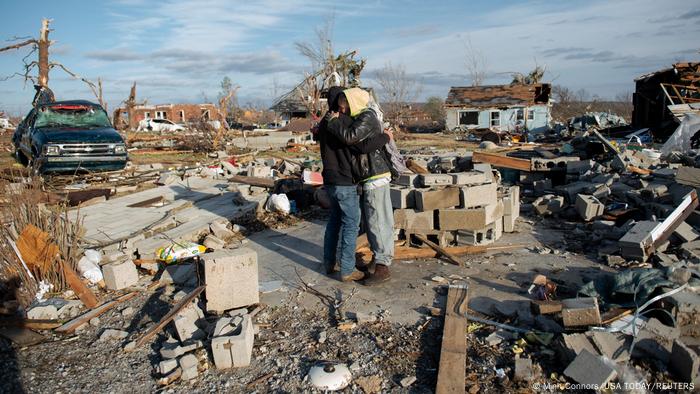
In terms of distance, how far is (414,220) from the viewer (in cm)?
637


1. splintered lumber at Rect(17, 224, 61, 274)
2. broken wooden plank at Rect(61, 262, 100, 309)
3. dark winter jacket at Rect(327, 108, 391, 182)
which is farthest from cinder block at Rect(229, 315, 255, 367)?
splintered lumber at Rect(17, 224, 61, 274)

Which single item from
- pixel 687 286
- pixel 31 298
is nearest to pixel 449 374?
pixel 687 286

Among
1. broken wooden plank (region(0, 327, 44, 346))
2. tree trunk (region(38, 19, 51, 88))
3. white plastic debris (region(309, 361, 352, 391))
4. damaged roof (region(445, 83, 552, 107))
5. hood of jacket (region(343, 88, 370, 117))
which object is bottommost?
white plastic debris (region(309, 361, 352, 391))

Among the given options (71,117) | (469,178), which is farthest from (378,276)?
(71,117)

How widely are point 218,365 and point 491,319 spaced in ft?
7.57

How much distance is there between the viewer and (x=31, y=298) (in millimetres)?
5078

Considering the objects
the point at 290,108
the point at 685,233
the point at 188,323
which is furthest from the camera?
the point at 290,108

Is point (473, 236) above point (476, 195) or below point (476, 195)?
below

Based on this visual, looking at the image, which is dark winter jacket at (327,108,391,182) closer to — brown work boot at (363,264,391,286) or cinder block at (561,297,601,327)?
brown work boot at (363,264,391,286)

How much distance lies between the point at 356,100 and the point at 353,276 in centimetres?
186

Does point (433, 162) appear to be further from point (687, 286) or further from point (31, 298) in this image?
point (31, 298)

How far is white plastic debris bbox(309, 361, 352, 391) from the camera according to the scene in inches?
133

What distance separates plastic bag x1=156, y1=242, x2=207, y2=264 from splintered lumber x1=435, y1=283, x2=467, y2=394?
333 centimetres

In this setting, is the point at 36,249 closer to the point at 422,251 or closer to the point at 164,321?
the point at 164,321
